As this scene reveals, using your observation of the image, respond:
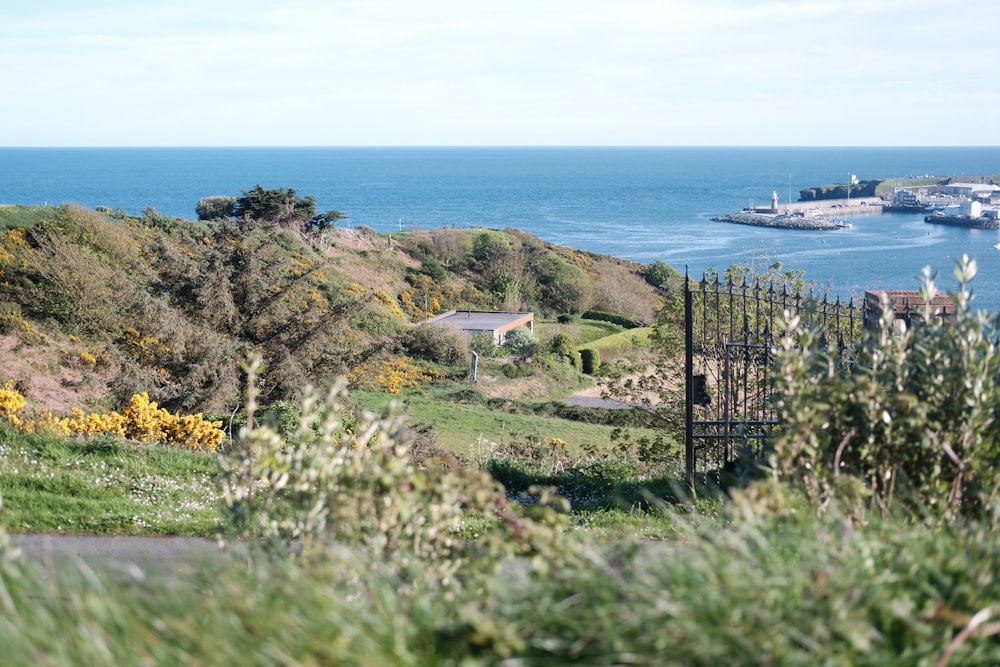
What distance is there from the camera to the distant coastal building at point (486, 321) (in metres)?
35.7

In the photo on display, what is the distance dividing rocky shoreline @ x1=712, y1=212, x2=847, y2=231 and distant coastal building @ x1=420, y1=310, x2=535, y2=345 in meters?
56.3

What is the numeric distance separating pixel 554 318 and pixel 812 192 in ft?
330

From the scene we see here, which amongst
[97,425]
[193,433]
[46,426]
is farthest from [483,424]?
[46,426]

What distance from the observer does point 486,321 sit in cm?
3809

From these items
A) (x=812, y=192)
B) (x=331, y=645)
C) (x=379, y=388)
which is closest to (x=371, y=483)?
(x=331, y=645)

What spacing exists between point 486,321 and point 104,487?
A: 30.8 m

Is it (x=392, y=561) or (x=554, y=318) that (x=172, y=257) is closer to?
(x=392, y=561)

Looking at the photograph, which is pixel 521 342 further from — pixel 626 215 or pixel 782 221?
pixel 626 215

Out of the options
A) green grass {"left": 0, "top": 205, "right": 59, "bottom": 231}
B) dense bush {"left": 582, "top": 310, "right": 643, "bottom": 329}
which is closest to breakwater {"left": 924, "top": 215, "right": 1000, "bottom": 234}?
dense bush {"left": 582, "top": 310, "right": 643, "bottom": 329}

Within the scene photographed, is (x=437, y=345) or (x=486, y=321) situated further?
(x=486, y=321)

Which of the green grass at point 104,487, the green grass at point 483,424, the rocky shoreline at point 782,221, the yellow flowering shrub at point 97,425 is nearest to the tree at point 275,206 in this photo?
the green grass at point 483,424

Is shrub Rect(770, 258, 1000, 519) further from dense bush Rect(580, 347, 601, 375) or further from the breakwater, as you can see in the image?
the breakwater

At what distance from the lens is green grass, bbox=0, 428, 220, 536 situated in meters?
6.74

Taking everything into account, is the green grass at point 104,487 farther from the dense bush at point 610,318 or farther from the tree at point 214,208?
the tree at point 214,208
